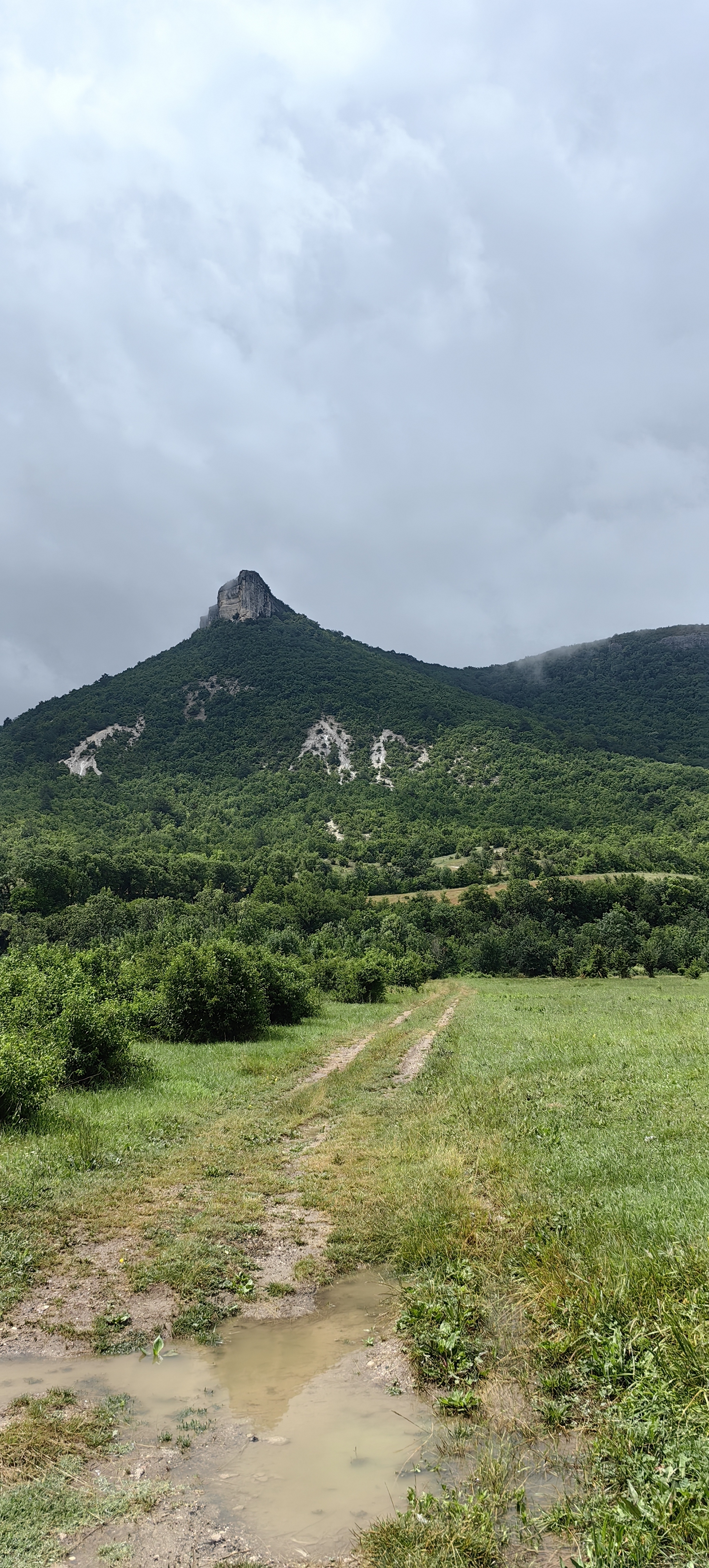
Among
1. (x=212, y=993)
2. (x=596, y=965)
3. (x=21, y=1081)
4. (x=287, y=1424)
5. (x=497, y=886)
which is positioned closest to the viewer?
(x=287, y=1424)

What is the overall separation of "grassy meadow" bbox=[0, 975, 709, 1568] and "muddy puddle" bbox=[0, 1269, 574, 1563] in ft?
1.25

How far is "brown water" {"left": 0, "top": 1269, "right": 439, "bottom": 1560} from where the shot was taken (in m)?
4.19

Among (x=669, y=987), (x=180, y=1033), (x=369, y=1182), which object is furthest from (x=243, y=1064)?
(x=669, y=987)

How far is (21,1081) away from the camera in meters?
13.1

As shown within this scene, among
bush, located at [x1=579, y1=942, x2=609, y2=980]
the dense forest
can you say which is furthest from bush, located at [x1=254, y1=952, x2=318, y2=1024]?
bush, located at [x1=579, y1=942, x2=609, y2=980]

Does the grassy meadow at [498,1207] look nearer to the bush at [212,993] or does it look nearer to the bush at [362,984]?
the bush at [212,993]

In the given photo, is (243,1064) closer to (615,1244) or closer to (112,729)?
(615,1244)

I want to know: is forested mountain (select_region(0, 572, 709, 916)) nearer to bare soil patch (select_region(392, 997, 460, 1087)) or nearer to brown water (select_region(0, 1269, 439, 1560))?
bare soil patch (select_region(392, 997, 460, 1087))

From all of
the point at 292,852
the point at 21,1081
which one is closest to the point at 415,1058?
the point at 21,1081

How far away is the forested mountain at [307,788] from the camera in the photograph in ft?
365

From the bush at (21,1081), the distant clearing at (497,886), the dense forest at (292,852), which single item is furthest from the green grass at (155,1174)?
the distant clearing at (497,886)

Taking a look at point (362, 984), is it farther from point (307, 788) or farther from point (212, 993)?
point (307, 788)

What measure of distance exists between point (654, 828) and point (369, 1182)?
133 meters

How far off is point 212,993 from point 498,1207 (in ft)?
68.3
